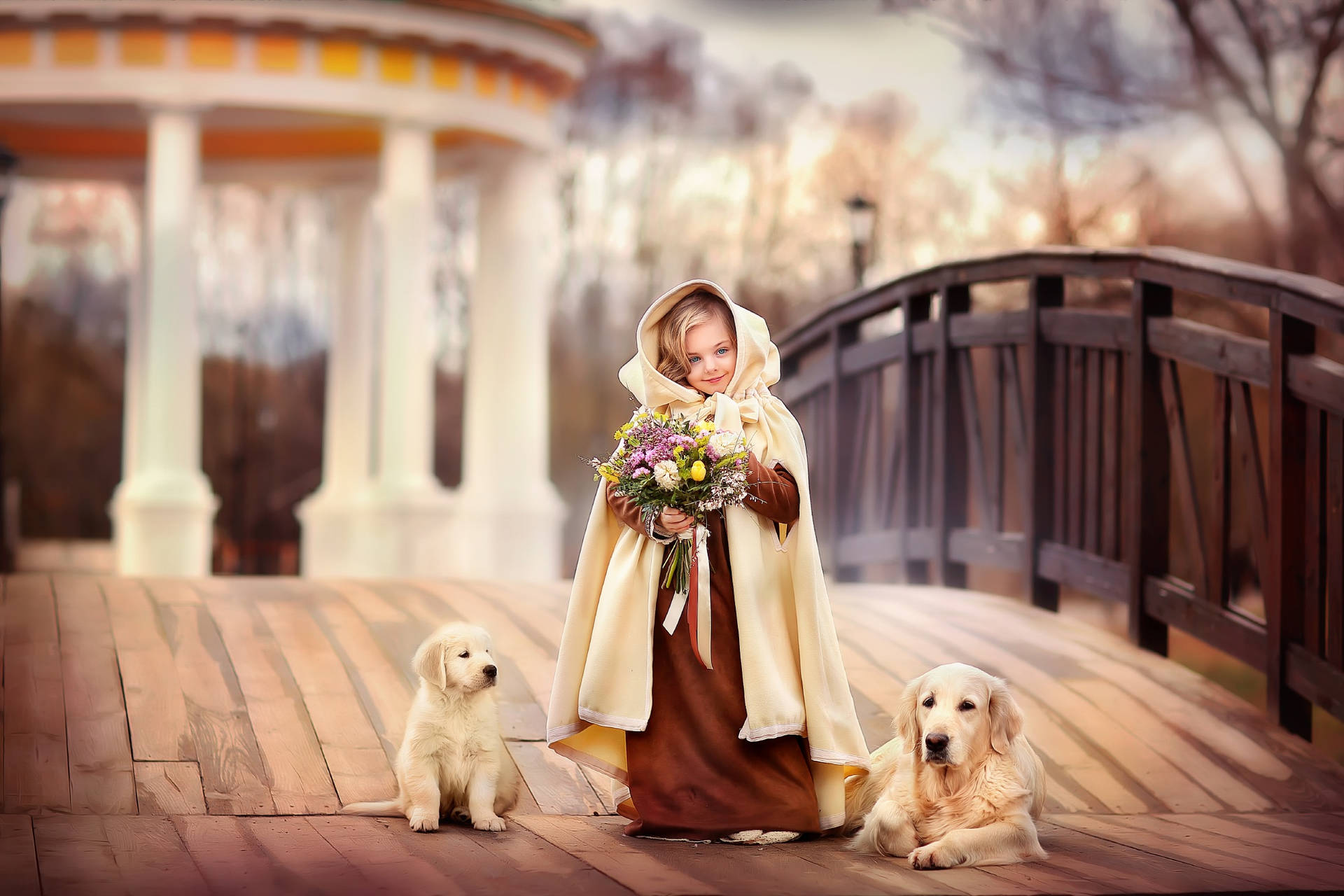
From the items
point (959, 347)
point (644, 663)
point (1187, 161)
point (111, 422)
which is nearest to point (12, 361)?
point (111, 422)

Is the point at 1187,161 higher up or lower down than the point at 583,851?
higher up

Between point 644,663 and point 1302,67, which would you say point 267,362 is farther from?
point 644,663

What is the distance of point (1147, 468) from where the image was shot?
240 inches

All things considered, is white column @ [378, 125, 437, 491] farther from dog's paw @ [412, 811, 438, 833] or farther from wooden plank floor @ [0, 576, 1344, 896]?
dog's paw @ [412, 811, 438, 833]

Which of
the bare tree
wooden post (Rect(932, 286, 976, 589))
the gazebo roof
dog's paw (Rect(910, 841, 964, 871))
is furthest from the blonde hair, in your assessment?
the bare tree

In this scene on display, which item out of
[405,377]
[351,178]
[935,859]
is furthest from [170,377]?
[935,859]

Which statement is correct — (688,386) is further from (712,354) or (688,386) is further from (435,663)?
(435,663)

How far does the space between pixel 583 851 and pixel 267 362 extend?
21386 mm

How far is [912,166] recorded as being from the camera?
902 inches

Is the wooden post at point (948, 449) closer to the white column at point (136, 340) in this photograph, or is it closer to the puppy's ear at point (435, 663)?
the puppy's ear at point (435, 663)

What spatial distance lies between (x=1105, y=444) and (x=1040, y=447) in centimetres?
52

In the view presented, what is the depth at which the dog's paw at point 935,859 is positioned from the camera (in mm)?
3752

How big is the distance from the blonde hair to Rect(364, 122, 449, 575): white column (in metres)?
9.05

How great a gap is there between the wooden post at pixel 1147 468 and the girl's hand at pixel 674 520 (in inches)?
105
